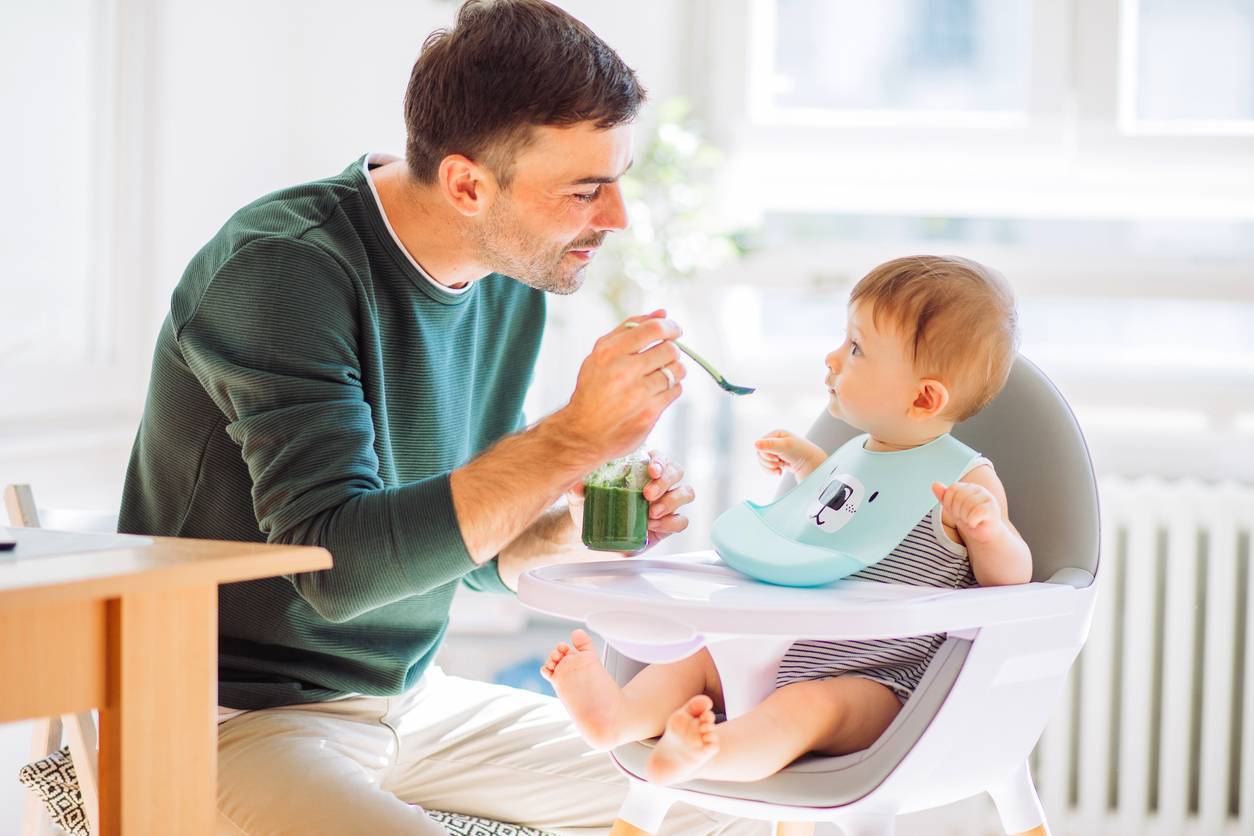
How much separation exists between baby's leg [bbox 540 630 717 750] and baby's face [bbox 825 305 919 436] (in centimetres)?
38

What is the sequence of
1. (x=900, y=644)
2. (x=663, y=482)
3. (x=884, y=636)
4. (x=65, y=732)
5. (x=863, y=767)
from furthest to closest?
(x=65, y=732)
(x=663, y=482)
(x=900, y=644)
(x=863, y=767)
(x=884, y=636)

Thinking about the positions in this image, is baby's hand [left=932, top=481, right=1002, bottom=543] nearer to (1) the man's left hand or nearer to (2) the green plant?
(1) the man's left hand

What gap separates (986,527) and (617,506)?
1.28 ft

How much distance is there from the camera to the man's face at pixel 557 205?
1.58 m

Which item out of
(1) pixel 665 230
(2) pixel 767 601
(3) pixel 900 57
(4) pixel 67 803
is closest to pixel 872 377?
(2) pixel 767 601

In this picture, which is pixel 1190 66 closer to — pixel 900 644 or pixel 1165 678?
pixel 1165 678

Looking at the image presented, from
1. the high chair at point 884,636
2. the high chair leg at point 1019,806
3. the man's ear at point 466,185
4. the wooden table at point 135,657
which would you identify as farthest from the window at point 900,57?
the wooden table at point 135,657

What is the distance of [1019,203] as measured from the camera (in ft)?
9.18

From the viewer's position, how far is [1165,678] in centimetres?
246

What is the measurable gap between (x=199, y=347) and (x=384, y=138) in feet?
5.24

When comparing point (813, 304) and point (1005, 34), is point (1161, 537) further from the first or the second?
point (1005, 34)

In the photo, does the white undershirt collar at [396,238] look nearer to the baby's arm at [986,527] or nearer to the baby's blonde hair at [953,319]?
the baby's blonde hair at [953,319]

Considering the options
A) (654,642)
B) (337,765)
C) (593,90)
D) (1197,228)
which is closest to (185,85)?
(593,90)

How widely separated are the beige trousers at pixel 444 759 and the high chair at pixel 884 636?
0.26m
